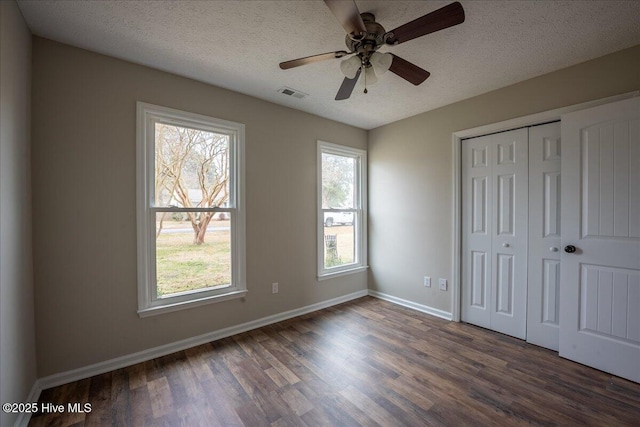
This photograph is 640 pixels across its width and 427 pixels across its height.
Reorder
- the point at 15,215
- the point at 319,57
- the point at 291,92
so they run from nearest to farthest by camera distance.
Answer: the point at 15,215 < the point at 319,57 < the point at 291,92

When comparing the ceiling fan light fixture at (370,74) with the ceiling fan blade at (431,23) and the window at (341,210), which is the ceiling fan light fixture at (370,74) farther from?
the window at (341,210)

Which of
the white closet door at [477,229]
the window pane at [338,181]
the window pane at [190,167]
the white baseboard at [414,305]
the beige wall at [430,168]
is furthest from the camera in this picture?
the window pane at [338,181]

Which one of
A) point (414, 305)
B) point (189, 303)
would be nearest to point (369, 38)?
point (189, 303)

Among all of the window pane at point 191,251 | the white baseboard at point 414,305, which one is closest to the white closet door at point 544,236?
the white baseboard at point 414,305

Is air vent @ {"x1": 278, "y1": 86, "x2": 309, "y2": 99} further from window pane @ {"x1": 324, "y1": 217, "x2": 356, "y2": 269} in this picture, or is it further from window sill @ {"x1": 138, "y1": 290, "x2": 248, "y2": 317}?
window sill @ {"x1": 138, "y1": 290, "x2": 248, "y2": 317}

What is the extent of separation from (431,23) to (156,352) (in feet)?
10.5

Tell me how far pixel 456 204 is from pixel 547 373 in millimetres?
1730

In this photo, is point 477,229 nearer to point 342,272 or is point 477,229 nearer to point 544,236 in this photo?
point 544,236

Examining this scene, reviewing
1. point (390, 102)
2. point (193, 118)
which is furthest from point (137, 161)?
point (390, 102)

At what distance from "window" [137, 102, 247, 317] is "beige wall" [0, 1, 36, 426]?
2.16 feet

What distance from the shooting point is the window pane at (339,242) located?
3.77m

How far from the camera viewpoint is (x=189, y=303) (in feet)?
8.41

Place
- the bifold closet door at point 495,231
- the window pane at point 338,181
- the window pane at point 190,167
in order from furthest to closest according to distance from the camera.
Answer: the window pane at point 338,181
the bifold closet door at point 495,231
the window pane at point 190,167

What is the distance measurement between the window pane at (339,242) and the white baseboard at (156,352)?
2.22ft
